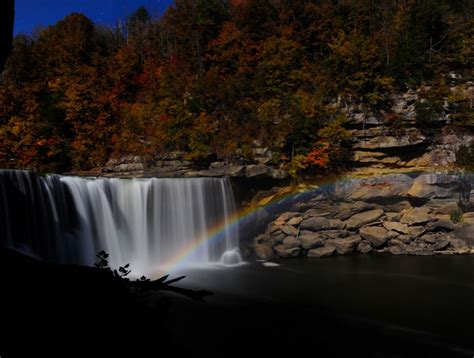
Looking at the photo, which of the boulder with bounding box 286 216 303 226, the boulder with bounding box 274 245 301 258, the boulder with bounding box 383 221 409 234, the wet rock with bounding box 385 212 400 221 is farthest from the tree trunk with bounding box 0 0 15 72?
the wet rock with bounding box 385 212 400 221

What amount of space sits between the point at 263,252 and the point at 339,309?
6677mm

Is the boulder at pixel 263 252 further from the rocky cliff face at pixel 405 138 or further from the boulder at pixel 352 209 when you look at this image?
the rocky cliff face at pixel 405 138

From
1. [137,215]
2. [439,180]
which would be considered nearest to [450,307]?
[439,180]

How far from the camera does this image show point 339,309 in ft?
35.0

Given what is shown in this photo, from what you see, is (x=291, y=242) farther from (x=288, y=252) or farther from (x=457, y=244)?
(x=457, y=244)

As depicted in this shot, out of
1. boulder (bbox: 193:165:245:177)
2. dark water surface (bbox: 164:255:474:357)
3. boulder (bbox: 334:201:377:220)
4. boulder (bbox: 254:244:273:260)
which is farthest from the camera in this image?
boulder (bbox: 193:165:245:177)

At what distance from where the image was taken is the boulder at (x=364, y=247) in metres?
16.8

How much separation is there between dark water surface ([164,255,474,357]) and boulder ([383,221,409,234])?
1.47m

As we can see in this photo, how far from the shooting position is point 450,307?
10.4 meters

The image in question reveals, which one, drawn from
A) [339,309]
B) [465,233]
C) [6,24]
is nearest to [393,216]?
[465,233]

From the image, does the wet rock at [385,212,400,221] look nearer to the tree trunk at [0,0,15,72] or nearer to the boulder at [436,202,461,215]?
the boulder at [436,202,461,215]

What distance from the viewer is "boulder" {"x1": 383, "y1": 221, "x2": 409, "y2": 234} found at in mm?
16797

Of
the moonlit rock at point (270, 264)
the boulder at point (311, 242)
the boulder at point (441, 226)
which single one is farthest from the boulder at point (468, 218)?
the moonlit rock at point (270, 264)

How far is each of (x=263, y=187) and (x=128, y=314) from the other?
665 inches
